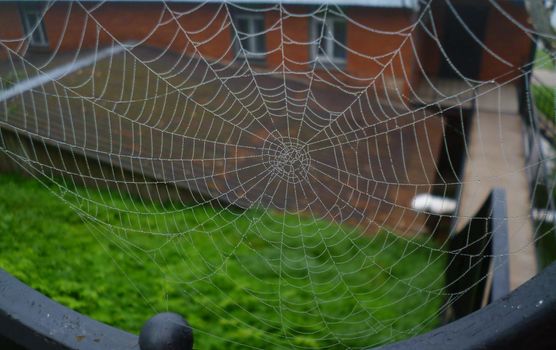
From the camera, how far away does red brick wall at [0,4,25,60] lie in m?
1.71

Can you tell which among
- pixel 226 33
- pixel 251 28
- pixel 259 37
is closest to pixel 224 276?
pixel 251 28

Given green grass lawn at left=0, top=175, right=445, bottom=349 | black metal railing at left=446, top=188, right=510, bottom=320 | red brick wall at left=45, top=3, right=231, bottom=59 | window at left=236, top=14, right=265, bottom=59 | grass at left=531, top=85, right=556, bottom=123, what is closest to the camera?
black metal railing at left=446, top=188, right=510, bottom=320

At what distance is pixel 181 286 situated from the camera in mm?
2646

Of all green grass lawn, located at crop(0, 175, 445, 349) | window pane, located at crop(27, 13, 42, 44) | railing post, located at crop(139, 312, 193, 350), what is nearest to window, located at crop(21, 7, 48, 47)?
window pane, located at crop(27, 13, 42, 44)

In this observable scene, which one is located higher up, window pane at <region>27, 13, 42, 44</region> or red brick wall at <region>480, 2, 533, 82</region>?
red brick wall at <region>480, 2, 533, 82</region>

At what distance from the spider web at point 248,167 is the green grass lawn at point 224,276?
0.02 m

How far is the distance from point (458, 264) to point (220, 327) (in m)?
1.11

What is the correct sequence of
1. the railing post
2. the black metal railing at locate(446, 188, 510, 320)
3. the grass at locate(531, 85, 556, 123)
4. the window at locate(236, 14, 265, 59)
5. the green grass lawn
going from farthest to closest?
the grass at locate(531, 85, 556, 123), the window at locate(236, 14, 265, 59), the green grass lawn, the black metal railing at locate(446, 188, 510, 320), the railing post

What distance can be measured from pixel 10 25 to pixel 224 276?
1555 mm

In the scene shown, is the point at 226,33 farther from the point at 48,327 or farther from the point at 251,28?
the point at 48,327

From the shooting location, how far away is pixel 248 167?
8.04 ft

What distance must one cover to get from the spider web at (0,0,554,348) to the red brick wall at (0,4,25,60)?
0.03 metres

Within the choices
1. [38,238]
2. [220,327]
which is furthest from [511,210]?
[38,238]

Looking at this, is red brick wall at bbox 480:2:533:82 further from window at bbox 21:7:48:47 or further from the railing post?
the railing post
